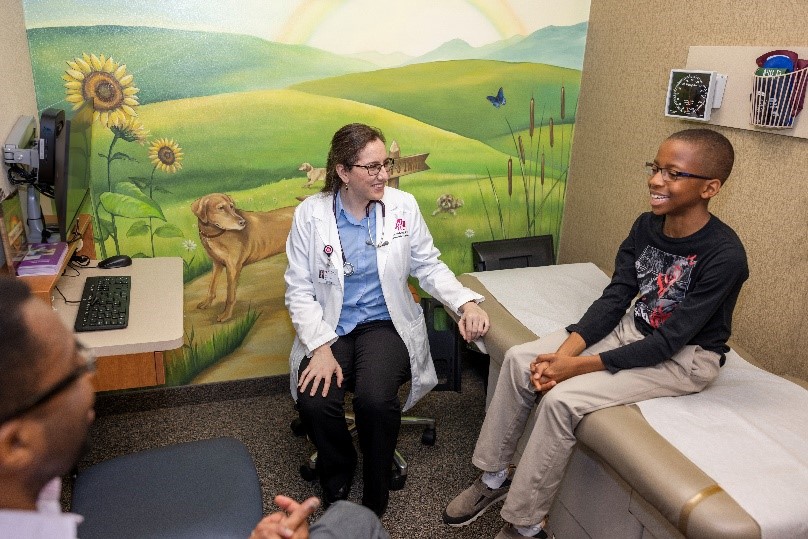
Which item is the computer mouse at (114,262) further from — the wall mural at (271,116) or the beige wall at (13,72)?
the beige wall at (13,72)

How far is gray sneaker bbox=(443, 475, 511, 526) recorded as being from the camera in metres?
2.17

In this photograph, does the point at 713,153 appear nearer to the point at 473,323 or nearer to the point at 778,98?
the point at 778,98

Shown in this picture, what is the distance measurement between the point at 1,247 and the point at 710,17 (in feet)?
7.92

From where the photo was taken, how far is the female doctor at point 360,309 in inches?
84.1

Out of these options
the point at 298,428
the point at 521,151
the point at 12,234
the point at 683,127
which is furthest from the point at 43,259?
the point at 683,127

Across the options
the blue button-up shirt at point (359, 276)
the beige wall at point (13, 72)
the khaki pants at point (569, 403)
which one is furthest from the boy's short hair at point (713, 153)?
the beige wall at point (13, 72)

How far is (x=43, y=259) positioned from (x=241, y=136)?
936 millimetres

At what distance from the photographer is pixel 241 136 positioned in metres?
2.65

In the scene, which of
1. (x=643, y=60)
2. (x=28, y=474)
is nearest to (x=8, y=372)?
(x=28, y=474)

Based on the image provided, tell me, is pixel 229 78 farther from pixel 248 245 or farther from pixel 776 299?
pixel 776 299

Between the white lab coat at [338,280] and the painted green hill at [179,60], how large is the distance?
0.66m

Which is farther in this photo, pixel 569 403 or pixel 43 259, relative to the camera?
pixel 43 259

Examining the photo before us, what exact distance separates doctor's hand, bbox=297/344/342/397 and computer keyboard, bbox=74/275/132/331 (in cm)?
58

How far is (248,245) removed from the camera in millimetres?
2787
